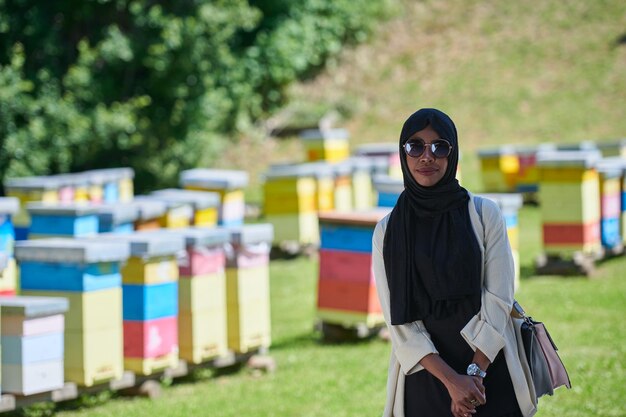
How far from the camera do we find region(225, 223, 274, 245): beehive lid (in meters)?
9.00

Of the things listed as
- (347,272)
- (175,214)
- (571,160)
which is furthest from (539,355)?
(571,160)

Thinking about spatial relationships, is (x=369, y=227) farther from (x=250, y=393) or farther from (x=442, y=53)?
(x=442, y=53)

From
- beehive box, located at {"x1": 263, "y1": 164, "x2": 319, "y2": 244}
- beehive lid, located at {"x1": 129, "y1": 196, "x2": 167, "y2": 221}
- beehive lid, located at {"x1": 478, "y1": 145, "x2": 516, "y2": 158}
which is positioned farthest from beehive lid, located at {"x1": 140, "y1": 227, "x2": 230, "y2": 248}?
beehive lid, located at {"x1": 478, "y1": 145, "x2": 516, "y2": 158}

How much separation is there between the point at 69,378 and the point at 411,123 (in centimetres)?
453

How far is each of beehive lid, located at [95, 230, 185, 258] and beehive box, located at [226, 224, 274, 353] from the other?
2.36 feet

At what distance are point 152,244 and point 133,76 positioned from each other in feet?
47.7

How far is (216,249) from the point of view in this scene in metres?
8.94

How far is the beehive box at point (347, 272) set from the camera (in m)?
10.3

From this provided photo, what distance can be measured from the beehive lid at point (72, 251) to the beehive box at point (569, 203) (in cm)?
703

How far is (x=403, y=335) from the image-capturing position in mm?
4180

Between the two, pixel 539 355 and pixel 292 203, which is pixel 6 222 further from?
pixel 539 355

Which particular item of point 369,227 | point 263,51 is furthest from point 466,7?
point 369,227

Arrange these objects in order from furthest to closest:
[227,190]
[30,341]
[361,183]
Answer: [361,183] < [227,190] < [30,341]

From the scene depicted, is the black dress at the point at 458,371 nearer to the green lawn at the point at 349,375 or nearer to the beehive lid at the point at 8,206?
the green lawn at the point at 349,375
